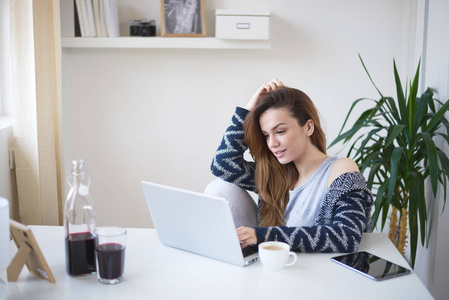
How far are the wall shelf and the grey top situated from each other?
1.33m

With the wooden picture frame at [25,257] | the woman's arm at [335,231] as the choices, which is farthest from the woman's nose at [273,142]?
the wooden picture frame at [25,257]

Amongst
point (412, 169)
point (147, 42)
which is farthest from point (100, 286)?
point (147, 42)

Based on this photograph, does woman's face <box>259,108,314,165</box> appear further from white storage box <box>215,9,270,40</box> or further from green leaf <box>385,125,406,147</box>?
white storage box <box>215,9,270,40</box>

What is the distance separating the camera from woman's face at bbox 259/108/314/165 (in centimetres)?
198

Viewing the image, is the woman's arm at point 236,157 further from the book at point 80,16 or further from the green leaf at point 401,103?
the book at point 80,16

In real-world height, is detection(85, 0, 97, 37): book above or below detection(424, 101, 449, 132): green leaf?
above

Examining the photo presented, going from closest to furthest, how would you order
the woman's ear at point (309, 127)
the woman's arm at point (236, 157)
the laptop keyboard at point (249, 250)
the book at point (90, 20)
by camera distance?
the laptop keyboard at point (249, 250) < the woman's ear at point (309, 127) < the woman's arm at point (236, 157) < the book at point (90, 20)

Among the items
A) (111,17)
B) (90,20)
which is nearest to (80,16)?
(90,20)

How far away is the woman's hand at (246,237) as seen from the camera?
152 centimetres

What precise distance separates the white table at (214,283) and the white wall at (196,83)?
1899 mm

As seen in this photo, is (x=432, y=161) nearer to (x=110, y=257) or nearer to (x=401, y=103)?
(x=401, y=103)

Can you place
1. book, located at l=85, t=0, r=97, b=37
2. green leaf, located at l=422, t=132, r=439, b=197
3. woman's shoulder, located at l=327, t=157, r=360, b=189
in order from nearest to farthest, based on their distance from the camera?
woman's shoulder, located at l=327, t=157, r=360, b=189, green leaf, located at l=422, t=132, r=439, b=197, book, located at l=85, t=0, r=97, b=37

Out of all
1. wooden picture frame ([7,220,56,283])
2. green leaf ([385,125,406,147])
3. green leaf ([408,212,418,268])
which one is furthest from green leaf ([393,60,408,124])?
wooden picture frame ([7,220,56,283])

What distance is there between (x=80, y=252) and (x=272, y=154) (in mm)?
961
